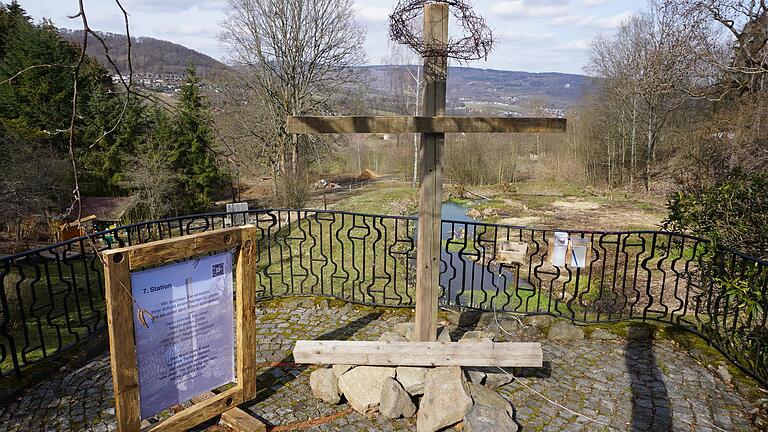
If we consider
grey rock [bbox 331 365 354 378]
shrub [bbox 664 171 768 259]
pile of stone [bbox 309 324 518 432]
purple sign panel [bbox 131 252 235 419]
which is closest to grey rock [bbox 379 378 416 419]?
pile of stone [bbox 309 324 518 432]

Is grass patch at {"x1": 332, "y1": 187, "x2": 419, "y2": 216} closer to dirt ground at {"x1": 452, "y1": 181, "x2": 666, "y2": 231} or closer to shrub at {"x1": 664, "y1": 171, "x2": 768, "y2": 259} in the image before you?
dirt ground at {"x1": 452, "y1": 181, "x2": 666, "y2": 231}

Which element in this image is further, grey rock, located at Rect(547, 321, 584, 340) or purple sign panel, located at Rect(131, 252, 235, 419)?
grey rock, located at Rect(547, 321, 584, 340)

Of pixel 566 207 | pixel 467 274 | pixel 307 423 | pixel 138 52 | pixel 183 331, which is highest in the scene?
pixel 138 52

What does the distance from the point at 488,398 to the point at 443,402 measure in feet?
1.27

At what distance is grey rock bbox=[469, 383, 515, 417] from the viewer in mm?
3543

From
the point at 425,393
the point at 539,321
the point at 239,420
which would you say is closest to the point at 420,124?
the point at 425,393

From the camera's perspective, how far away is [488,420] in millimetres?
3279

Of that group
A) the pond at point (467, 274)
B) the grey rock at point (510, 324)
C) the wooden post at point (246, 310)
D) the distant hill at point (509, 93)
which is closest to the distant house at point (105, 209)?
the pond at point (467, 274)

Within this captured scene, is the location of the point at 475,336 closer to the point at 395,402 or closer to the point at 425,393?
the point at 425,393

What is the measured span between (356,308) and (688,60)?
14437 millimetres

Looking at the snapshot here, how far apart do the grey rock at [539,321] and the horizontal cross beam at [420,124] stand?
232cm

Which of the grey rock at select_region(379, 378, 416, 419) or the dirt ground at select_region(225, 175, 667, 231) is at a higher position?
the grey rock at select_region(379, 378, 416, 419)

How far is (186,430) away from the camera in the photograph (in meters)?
3.42

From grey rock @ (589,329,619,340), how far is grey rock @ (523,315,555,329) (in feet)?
1.37
